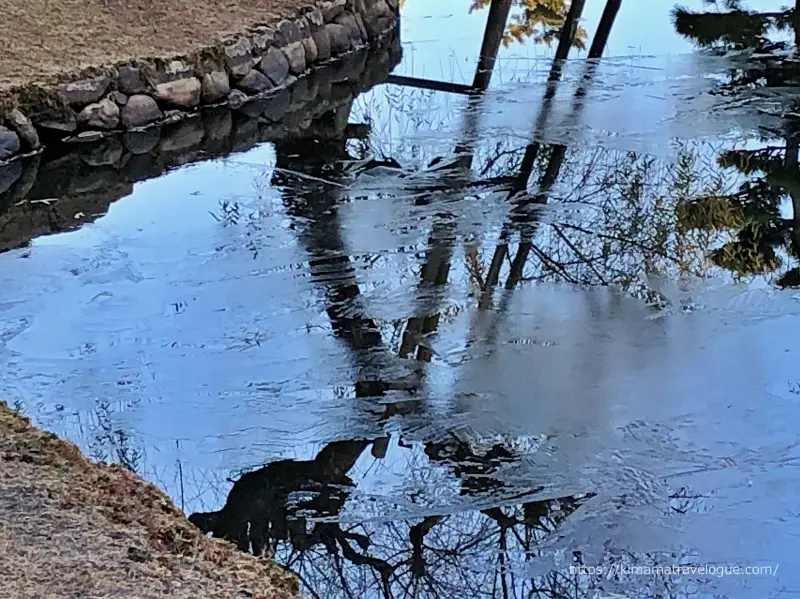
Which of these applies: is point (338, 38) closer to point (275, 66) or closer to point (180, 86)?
point (275, 66)

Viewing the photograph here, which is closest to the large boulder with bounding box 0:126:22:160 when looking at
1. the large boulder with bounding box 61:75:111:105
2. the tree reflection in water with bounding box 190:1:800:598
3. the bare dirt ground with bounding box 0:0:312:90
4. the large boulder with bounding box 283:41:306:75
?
the bare dirt ground with bounding box 0:0:312:90

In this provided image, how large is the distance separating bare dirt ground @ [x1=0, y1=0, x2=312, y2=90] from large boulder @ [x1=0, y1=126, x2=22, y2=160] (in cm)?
42

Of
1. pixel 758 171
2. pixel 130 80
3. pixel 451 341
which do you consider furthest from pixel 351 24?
pixel 451 341

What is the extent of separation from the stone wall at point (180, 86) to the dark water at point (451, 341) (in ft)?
1.10

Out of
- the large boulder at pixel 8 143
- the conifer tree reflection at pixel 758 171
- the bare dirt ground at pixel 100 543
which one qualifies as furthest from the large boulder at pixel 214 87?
the bare dirt ground at pixel 100 543

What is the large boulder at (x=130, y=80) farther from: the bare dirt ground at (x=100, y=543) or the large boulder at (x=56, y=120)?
the bare dirt ground at (x=100, y=543)

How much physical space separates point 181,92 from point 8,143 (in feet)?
5.14

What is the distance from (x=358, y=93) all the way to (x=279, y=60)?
2.69 feet

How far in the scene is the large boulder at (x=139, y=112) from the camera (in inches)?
333

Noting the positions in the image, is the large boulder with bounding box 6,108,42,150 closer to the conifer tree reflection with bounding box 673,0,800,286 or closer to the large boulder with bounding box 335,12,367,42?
the large boulder with bounding box 335,12,367,42

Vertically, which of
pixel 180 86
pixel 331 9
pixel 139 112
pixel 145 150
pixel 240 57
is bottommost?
pixel 145 150

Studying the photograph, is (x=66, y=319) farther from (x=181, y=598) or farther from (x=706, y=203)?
(x=706, y=203)

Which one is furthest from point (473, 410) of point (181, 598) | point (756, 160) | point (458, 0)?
point (458, 0)

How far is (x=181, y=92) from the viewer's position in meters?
8.80
